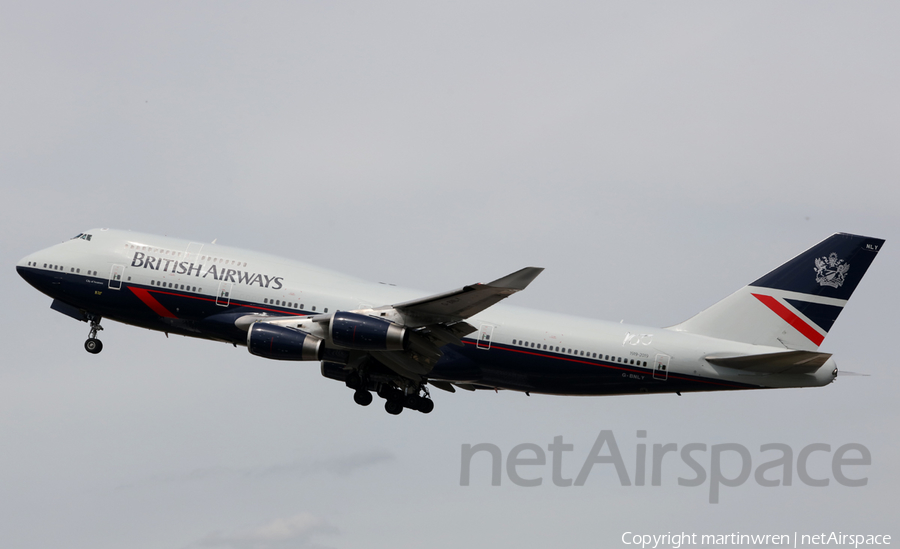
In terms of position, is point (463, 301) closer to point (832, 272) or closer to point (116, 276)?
point (116, 276)

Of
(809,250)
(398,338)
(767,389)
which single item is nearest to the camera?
(398,338)

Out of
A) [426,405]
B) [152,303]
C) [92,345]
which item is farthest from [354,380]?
[92,345]

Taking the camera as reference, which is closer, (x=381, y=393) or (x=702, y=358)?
(x=702, y=358)

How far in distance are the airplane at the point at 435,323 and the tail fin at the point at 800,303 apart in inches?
1.7

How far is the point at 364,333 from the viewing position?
32969mm

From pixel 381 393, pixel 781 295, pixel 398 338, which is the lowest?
pixel 381 393

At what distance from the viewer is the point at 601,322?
36781 mm

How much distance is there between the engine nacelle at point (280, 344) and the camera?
3378 cm

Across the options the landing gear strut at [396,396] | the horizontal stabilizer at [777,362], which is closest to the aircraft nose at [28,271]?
the landing gear strut at [396,396]

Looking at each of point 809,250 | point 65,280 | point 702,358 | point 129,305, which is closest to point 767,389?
point 702,358

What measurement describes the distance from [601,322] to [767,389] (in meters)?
6.76

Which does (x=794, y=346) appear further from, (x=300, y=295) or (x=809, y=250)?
(x=300, y=295)

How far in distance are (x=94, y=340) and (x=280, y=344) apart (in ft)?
33.7

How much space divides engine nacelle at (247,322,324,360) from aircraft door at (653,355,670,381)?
41.9 feet
